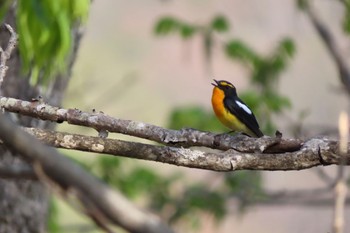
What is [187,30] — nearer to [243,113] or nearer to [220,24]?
[220,24]

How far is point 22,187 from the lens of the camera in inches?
269

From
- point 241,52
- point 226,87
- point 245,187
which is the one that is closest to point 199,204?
point 245,187

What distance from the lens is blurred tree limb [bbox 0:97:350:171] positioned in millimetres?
4023

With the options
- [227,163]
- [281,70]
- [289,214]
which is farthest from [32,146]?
[289,214]

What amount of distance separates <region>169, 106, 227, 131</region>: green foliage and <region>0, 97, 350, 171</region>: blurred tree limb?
6.71 meters

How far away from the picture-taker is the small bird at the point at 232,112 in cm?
556

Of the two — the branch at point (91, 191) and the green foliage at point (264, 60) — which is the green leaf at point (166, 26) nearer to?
the green foliage at point (264, 60)

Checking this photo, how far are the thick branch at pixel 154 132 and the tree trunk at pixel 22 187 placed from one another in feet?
6.57

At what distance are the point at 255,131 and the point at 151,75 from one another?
A: 4189 cm

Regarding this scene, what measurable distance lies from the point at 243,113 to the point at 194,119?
5.73 m

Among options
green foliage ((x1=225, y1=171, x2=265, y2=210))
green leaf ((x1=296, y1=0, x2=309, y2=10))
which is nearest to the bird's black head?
green leaf ((x1=296, y1=0, x2=309, y2=10))

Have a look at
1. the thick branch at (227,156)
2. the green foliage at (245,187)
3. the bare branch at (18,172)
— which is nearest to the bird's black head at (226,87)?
the bare branch at (18,172)

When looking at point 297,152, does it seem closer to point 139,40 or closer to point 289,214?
point 289,214

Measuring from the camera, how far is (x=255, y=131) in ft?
18.2
